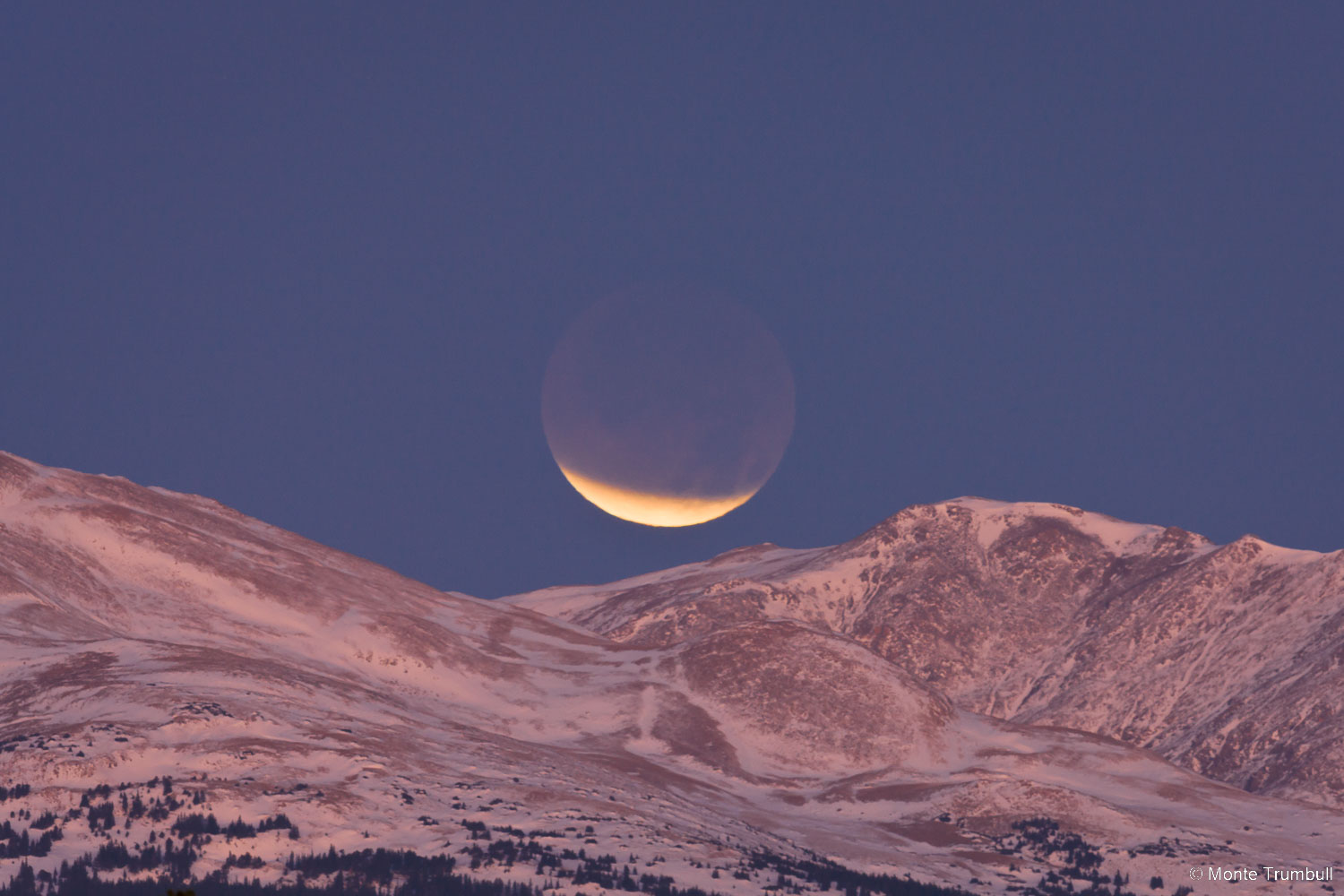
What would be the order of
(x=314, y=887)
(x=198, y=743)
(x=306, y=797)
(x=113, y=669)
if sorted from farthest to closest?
1. (x=113, y=669)
2. (x=198, y=743)
3. (x=306, y=797)
4. (x=314, y=887)

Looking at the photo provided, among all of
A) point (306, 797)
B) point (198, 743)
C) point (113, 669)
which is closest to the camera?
point (306, 797)

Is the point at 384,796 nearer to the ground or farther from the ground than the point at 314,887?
farther from the ground

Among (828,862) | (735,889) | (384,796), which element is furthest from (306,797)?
(828,862)

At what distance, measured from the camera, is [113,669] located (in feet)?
611

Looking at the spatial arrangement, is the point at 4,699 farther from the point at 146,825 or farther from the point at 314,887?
the point at 314,887

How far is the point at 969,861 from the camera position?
187 metres

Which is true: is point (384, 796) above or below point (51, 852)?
above

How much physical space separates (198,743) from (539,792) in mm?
33392

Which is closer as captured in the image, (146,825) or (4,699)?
(146,825)

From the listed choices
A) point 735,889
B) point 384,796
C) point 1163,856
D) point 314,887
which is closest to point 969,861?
point 1163,856

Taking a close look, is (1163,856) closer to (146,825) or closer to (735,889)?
(735,889)

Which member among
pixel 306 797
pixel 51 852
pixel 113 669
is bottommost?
pixel 51 852

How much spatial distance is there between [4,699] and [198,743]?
2415 centimetres

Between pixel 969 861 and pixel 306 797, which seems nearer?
pixel 306 797
